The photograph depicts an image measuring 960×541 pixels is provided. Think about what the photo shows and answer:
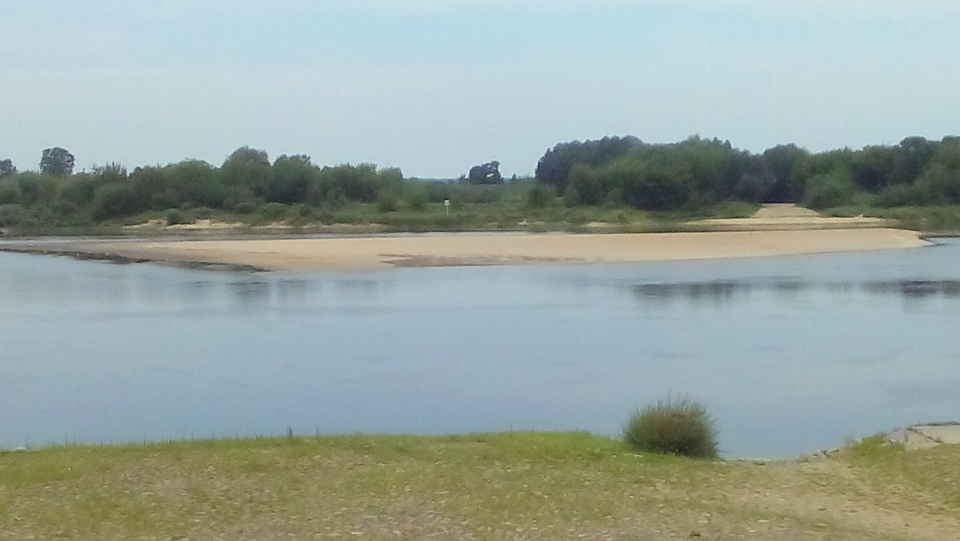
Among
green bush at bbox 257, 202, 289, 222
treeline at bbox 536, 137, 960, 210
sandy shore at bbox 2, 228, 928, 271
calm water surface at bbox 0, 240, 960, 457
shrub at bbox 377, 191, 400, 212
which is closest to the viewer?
calm water surface at bbox 0, 240, 960, 457

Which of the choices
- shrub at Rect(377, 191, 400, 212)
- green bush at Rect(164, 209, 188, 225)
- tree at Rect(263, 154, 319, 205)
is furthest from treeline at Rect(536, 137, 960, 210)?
green bush at Rect(164, 209, 188, 225)

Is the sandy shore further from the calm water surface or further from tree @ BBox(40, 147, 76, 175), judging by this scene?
tree @ BBox(40, 147, 76, 175)

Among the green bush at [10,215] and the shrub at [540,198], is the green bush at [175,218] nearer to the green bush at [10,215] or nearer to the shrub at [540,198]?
the green bush at [10,215]

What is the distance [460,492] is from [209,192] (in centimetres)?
5787

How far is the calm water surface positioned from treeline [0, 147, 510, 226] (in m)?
35.2

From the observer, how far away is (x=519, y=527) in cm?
619

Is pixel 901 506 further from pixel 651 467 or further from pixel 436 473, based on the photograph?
pixel 436 473

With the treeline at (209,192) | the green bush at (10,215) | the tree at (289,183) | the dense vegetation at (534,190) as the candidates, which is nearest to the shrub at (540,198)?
the dense vegetation at (534,190)

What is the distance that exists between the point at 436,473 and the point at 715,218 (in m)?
52.0

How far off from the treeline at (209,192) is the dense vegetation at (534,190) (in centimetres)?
7

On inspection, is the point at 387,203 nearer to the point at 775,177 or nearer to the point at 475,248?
the point at 775,177

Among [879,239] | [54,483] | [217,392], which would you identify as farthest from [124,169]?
[54,483]

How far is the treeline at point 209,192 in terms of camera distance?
205 feet

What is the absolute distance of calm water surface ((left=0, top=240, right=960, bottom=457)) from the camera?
1153 cm
